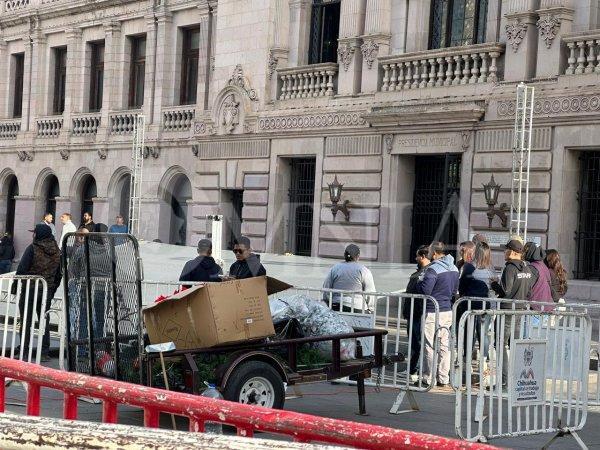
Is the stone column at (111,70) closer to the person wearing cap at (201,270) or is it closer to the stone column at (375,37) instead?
the stone column at (375,37)

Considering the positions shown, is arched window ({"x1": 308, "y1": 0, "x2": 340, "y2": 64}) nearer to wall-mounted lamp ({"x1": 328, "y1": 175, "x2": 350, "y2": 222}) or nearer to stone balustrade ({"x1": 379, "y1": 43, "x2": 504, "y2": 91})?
stone balustrade ({"x1": 379, "y1": 43, "x2": 504, "y2": 91})

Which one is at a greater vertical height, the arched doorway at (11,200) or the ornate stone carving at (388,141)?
the ornate stone carving at (388,141)

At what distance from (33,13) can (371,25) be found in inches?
625

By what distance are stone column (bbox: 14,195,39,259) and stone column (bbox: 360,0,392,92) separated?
15.7m

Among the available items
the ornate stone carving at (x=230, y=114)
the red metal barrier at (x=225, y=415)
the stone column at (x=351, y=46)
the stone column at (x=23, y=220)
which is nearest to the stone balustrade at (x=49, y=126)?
the stone column at (x=23, y=220)

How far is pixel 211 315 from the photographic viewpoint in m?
11.1

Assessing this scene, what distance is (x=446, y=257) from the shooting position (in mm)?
14695

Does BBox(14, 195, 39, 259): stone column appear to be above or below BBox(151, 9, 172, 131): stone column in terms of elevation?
below

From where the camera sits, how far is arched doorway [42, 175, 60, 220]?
127 feet

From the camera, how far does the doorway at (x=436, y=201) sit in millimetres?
24469

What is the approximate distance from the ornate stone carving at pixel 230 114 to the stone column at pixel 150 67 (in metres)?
4.54

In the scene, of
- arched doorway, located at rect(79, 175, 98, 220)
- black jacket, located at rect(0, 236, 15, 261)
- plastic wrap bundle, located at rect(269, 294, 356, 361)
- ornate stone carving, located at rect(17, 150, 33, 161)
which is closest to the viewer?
plastic wrap bundle, located at rect(269, 294, 356, 361)

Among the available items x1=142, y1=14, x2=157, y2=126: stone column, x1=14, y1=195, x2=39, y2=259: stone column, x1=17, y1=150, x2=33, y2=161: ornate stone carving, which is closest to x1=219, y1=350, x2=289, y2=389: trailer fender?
x1=142, y1=14, x2=157, y2=126: stone column

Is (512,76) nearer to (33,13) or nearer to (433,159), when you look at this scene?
(433,159)
